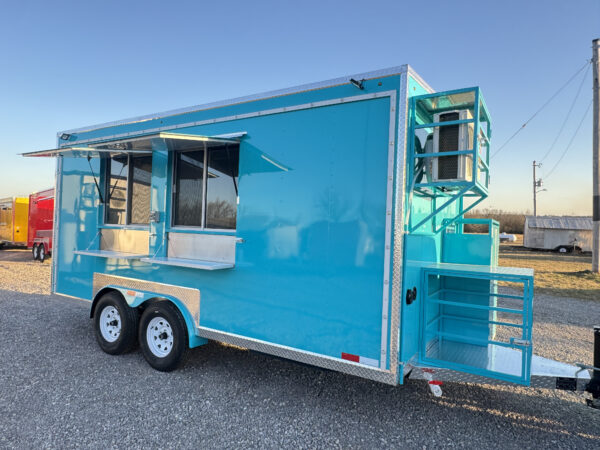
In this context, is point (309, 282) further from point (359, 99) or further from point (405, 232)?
point (359, 99)

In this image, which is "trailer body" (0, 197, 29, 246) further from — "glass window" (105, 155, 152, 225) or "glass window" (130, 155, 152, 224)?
"glass window" (130, 155, 152, 224)

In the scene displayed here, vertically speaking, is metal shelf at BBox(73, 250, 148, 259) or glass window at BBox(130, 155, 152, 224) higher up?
glass window at BBox(130, 155, 152, 224)

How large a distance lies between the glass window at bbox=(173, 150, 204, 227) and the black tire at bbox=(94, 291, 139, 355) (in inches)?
47.7

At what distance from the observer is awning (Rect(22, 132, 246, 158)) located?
3.79 metres

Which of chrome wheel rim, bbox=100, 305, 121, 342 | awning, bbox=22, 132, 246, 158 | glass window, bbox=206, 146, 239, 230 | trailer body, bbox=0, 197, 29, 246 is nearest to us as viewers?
awning, bbox=22, 132, 246, 158

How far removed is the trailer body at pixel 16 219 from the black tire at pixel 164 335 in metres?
18.2

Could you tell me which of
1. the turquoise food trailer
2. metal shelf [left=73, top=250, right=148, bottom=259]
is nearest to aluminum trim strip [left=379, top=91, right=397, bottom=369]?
the turquoise food trailer

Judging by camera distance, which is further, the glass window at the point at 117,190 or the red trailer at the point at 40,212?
the red trailer at the point at 40,212

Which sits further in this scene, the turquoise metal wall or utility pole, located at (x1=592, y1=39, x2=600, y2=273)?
utility pole, located at (x1=592, y1=39, x2=600, y2=273)

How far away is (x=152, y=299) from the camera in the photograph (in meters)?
4.53

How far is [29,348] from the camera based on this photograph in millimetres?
5004

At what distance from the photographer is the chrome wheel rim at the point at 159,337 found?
4303mm

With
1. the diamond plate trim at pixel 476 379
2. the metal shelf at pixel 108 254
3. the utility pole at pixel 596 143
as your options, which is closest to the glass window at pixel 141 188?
the metal shelf at pixel 108 254

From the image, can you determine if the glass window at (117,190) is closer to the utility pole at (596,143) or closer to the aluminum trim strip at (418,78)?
the aluminum trim strip at (418,78)
